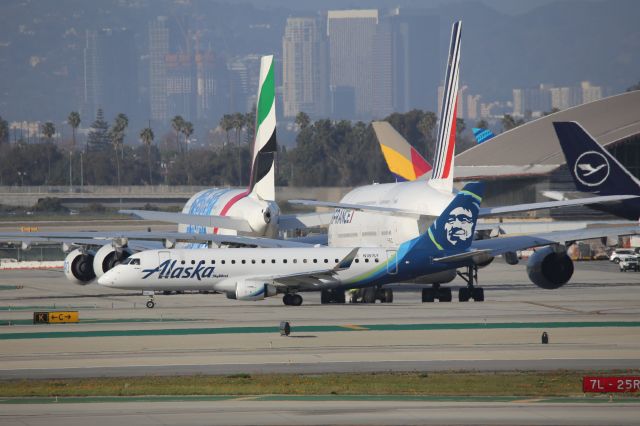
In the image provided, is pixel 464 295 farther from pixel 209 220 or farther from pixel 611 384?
pixel 611 384

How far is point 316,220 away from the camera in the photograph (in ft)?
264

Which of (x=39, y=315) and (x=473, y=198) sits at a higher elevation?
(x=473, y=198)

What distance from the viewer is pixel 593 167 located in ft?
193

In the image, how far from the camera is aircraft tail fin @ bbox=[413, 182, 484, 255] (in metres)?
53.7

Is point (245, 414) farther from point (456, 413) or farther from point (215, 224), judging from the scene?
point (215, 224)

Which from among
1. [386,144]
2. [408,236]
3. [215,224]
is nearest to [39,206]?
[386,144]

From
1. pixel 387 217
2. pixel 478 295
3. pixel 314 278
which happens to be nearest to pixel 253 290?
pixel 314 278

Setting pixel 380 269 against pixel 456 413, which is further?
pixel 380 269

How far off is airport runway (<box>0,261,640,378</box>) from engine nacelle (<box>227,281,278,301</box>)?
0.77 meters

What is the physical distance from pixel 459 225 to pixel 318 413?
27.5m

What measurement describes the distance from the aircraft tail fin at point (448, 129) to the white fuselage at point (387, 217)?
651mm

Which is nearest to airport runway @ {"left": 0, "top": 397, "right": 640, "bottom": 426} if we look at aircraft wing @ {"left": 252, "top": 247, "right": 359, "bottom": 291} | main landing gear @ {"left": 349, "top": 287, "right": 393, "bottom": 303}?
aircraft wing @ {"left": 252, "top": 247, "right": 359, "bottom": 291}

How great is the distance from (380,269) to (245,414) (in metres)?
28.8

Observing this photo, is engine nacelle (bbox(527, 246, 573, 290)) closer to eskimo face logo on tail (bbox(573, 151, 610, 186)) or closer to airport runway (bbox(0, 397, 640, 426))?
eskimo face logo on tail (bbox(573, 151, 610, 186))
